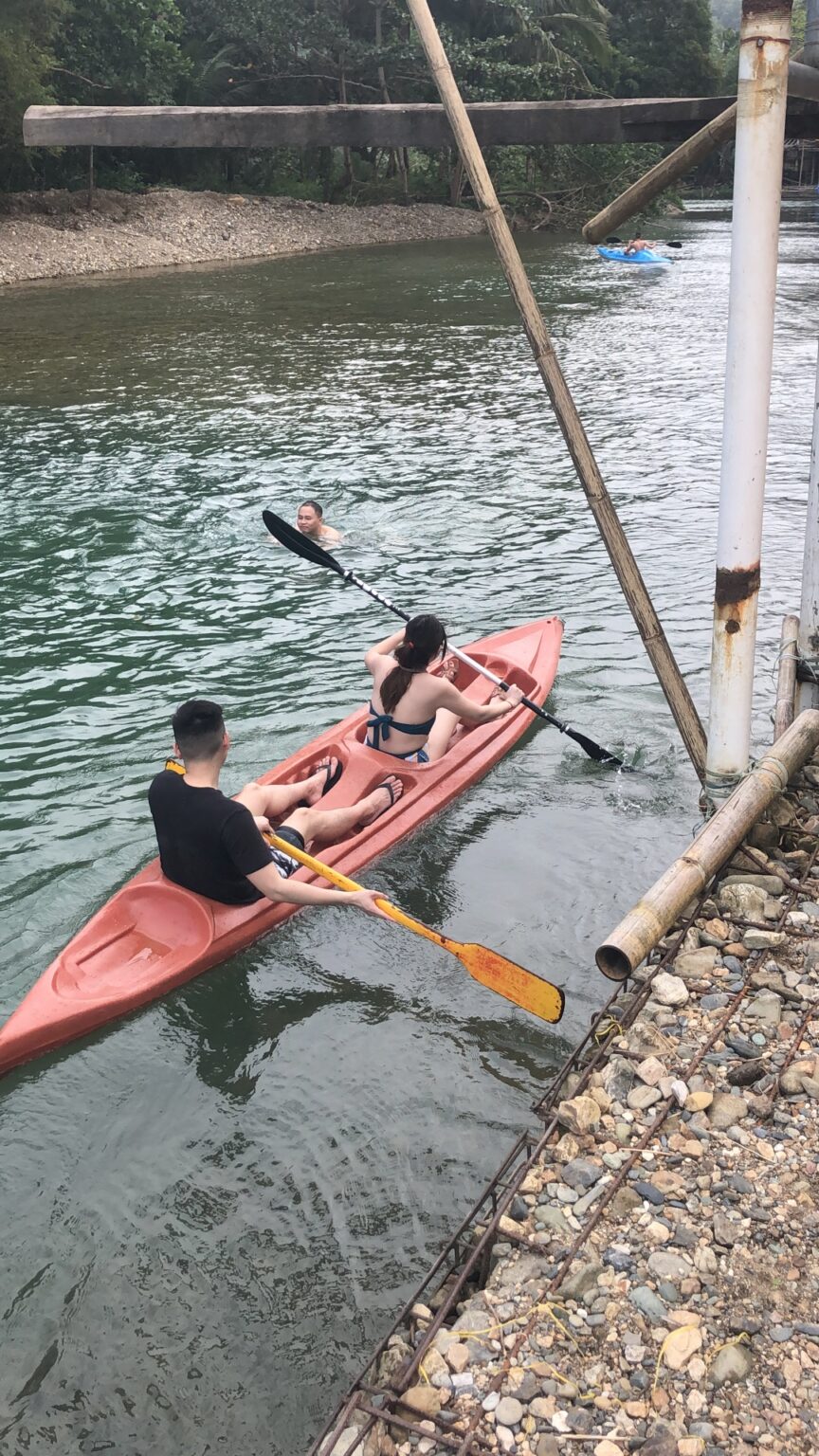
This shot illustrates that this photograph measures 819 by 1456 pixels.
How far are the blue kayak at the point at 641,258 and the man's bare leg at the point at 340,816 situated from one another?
2866 cm

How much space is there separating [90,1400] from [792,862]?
3.67 m

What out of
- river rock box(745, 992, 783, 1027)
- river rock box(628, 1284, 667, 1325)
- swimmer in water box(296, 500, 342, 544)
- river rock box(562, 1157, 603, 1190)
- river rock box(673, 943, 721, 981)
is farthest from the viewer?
swimmer in water box(296, 500, 342, 544)

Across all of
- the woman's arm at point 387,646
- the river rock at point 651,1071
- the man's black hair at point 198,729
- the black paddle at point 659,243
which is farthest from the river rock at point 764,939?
the black paddle at point 659,243

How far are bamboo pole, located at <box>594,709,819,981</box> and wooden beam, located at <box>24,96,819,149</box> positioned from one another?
4.38 metres

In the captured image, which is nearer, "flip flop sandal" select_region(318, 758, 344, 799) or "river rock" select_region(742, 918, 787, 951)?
"river rock" select_region(742, 918, 787, 951)

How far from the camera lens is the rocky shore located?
315cm

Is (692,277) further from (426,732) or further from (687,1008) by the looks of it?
(687,1008)

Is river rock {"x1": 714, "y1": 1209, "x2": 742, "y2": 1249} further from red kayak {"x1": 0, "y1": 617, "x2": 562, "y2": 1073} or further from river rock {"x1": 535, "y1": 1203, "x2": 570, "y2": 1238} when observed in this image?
red kayak {"x1": 0, "y1": 617, "x2": 562, "y2": 1073}

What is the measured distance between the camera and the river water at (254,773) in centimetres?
419

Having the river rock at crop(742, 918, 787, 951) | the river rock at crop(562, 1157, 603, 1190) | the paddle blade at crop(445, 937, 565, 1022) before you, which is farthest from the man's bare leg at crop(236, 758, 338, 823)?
the river rock at crop(562, 1157, 603, 1190)

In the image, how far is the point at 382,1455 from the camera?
10.3ft

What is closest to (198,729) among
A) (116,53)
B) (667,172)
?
(667,172)

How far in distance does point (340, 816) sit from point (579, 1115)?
2.98 meters

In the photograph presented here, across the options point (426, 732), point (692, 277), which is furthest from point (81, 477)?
point (692, 277)
